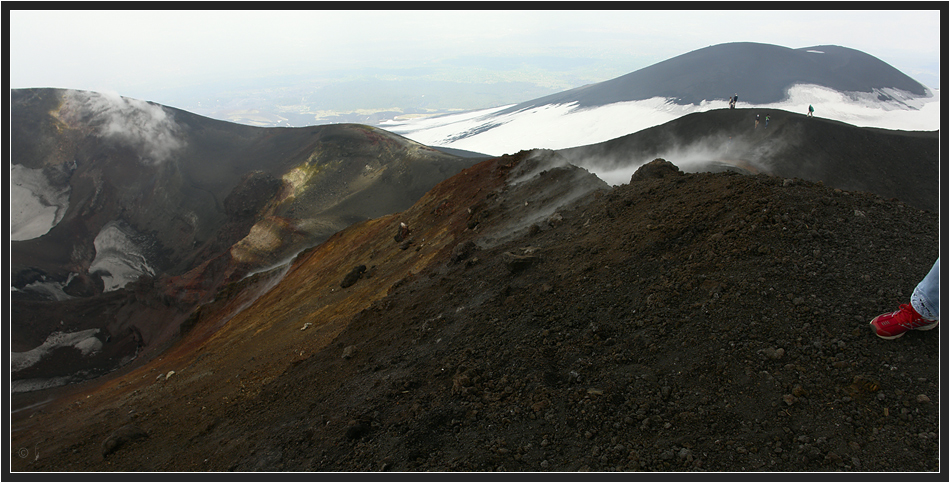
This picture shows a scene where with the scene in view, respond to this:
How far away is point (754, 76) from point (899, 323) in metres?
46.8

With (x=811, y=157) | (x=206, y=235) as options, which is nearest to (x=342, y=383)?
(x=811, y=157)

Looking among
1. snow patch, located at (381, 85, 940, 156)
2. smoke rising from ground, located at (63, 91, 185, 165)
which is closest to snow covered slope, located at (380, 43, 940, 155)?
snow patch, located at (381, 85, 940, 156)

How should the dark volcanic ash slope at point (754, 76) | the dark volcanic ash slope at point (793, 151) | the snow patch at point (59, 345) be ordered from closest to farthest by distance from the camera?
1. the dark volcanic ash slope at point (793, 151)
2. the snow patch at point (59, 345)
3. the dark volcanic ash slope at point (754, 76)

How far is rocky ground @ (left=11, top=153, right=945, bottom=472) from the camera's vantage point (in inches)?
125

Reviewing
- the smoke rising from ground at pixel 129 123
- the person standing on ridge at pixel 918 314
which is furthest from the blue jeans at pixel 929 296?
the smoke rising from ground at pixel 129 123

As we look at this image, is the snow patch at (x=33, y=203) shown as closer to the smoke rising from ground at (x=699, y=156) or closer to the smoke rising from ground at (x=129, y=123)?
the smoke rising from ground at (x=129, y=123)

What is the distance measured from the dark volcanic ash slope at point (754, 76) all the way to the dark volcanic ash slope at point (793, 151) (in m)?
21.7

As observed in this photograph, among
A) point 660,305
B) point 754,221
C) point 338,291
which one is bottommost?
point 338,291

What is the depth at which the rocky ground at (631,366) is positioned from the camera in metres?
3.19

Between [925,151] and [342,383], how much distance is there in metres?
20.5

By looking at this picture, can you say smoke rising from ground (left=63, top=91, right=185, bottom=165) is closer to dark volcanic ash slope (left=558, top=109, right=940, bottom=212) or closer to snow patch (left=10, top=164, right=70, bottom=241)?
snow patch (left=10, top=164, right=70, bottom=241)

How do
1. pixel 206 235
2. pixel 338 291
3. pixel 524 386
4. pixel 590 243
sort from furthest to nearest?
pixel 206 235
pixel 338 291
pixel 590 243
pixel 524 386

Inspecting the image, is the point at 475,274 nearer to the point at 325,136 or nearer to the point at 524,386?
the point at 524,386

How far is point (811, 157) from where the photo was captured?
53.1ft
